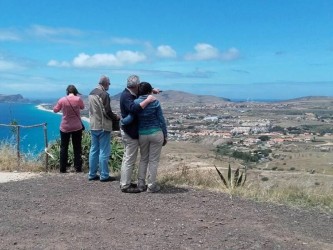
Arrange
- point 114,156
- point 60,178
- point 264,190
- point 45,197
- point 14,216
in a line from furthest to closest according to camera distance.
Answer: point 114,156 < point 60,178 < point 264,190 < point 45,197 < point 14,216

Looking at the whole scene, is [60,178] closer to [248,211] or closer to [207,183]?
[207,183]

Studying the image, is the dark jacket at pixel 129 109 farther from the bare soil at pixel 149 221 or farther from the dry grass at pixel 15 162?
the dry grass at pixel 15 162

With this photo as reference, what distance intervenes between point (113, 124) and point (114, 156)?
182 centimetres

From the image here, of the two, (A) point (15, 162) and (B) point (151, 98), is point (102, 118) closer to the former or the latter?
(B) point (151, 98)

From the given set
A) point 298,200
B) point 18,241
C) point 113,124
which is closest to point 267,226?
point 298,200

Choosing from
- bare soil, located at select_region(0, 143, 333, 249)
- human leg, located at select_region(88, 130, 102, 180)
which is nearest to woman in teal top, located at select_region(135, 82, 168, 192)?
bare soil, located at select_region(0, 143, 333, 249)

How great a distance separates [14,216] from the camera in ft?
19.5

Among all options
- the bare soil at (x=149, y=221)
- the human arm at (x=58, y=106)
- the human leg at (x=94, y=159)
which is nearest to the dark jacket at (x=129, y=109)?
the bare soil at (x=149, y=221)

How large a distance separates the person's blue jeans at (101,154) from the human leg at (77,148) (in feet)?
2.70

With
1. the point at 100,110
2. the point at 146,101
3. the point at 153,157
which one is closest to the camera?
the point at 146,101

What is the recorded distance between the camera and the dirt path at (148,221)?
502 centimetres

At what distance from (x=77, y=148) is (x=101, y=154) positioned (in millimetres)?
1199

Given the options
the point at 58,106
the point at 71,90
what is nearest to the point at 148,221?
the point at 58,106

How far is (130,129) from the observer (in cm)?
712
